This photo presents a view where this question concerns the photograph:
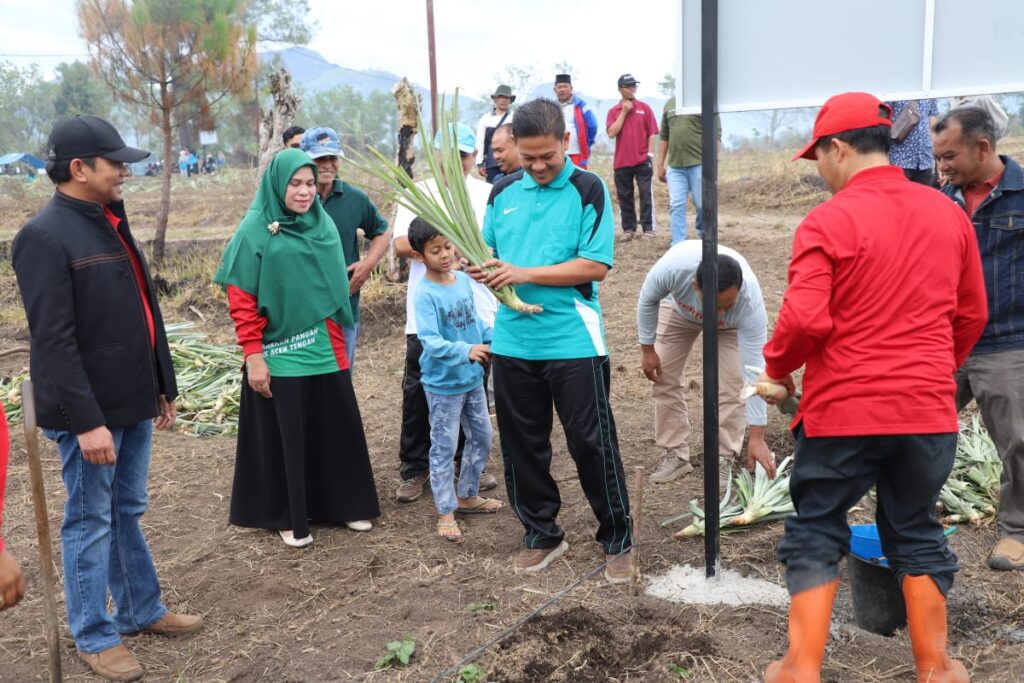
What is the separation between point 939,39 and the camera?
3.08 meters

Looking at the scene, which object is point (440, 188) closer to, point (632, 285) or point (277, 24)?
point (632, 285)

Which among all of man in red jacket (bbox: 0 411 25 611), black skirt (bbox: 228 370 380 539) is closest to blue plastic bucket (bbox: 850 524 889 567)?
black skirt (bbox: 228 370 380 539)

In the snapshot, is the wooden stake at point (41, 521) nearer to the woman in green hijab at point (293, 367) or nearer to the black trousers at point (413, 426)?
the woman in green hijab at point (293, 367)

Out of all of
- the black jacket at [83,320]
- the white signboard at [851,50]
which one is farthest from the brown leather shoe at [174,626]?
the white signboard at [851,50]

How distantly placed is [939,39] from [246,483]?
11.7 feet

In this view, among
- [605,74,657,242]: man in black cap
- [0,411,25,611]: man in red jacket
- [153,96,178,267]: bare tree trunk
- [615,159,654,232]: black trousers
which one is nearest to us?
[0,411,25,611]: man in red jacket

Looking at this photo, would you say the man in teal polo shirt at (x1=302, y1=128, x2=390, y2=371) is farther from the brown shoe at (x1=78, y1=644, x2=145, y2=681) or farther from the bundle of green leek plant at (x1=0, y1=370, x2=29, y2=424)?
the bundle of green leek plant at (x1=0, y1=370, x2=29, y2=424)

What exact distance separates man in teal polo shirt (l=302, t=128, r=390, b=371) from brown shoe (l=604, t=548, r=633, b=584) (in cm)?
184

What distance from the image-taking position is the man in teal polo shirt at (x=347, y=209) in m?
5.05

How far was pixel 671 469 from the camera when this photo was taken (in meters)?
5.10

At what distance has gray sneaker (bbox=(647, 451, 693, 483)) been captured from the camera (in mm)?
5066

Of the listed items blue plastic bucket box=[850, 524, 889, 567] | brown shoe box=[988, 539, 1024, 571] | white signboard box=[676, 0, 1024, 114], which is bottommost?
brown shoe box=[988, 539, 1024, 571]

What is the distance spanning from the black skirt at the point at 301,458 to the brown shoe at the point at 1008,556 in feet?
9.23

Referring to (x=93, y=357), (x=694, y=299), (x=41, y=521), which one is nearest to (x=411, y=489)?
(x=694, y=299)
